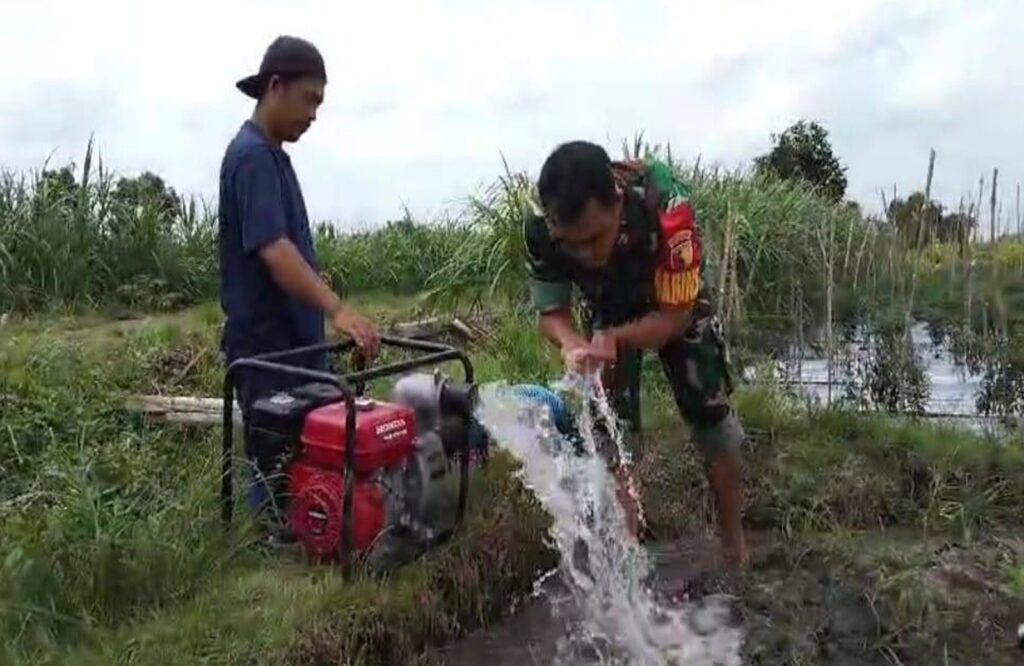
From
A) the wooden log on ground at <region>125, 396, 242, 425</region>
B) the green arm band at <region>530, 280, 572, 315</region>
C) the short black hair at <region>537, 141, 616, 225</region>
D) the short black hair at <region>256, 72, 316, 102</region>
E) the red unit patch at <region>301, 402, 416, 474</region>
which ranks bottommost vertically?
the wooden log on ground at <region>125, 396, 242, 425</region>

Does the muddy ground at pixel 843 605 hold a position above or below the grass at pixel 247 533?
below

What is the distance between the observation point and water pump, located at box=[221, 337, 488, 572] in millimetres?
3660

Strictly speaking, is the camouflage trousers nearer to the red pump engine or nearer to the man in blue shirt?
the red pump engine

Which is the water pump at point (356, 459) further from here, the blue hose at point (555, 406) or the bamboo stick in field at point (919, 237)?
the bamboo stick in field at point (919, 237)

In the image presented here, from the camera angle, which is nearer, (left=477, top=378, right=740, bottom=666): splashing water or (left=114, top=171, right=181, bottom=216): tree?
(left=477, top=378, right=740, bottom=666): splashing water

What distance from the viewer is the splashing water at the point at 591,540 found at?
4.01 meters

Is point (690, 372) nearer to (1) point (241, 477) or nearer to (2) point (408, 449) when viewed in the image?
(2) point (408, 449)

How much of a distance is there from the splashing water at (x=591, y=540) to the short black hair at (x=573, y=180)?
2.60 feet

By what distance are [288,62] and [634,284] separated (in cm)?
118

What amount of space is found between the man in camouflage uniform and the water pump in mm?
465

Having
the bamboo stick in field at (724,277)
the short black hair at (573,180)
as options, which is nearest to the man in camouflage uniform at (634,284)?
the short black hair at (573,180)

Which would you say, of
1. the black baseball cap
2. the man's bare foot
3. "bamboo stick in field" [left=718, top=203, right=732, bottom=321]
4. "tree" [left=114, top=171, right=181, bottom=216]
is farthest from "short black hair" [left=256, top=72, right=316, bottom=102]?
"tree" [left=114, top=171, right=181, bottom=216]

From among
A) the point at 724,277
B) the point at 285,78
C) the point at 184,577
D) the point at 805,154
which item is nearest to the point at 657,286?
the point at 285,78

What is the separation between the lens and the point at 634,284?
387cm
